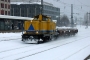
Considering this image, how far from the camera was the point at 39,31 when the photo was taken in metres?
26.0

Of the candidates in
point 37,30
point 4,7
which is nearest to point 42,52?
point 37,30

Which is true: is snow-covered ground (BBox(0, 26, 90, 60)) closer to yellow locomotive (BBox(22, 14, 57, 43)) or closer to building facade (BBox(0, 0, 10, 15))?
yellow locomotive (BBox(22, 14, 57, 43))

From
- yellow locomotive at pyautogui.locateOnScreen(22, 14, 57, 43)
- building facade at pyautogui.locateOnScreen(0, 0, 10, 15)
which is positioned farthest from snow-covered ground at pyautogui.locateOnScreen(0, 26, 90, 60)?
building facade at pyautogui.locateOnScreen(0, 0, 10, 15)

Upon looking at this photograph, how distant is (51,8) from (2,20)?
278 ft

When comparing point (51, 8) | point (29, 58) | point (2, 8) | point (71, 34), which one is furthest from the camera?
point (51, 8)

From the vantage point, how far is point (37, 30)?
25.8 meters

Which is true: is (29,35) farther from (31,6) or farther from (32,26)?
(31,6)

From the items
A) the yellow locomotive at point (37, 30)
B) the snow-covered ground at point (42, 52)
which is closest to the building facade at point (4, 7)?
the yellow locomotive at point (37, 30)

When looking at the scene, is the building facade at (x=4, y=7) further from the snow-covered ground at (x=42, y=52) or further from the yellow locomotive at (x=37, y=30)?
the snow-covered ground at (x=42, y=52)

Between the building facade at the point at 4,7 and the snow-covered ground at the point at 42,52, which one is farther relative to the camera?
the building facade at the point at 4,7

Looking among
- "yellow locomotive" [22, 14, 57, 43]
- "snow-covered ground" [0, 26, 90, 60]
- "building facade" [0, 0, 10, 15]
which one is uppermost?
"building facade" [0, 0, 10, 15]

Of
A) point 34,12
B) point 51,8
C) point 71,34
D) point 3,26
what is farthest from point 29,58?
point 51,8

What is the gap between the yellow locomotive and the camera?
2522 cm

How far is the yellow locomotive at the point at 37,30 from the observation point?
25.2 metres
